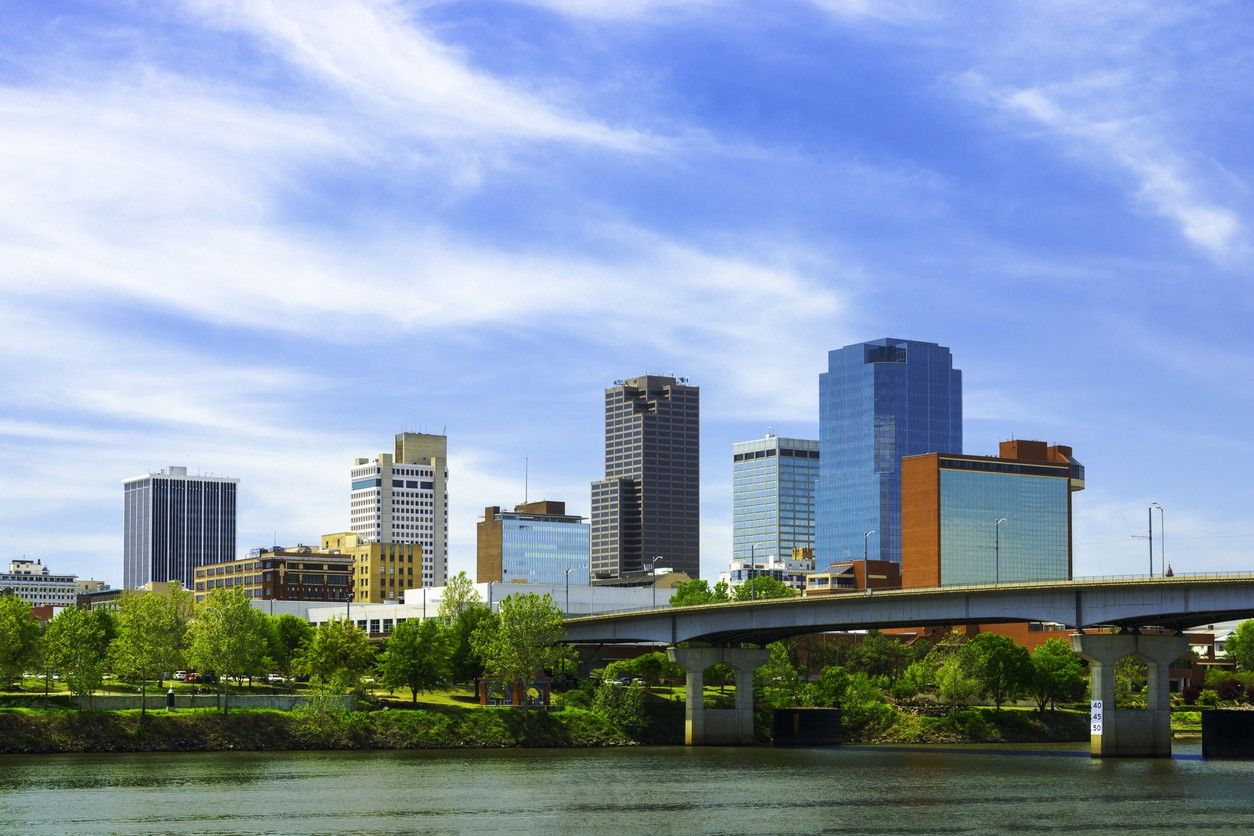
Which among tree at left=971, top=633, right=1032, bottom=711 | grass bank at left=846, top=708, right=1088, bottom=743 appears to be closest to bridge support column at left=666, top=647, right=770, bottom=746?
grass bank at left=846, top=708, right=1088, bottom=743

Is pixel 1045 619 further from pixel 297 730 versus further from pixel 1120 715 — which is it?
pixel 297 730

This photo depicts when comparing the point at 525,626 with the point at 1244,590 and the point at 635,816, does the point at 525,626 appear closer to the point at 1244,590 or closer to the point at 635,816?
the point at 1244,590

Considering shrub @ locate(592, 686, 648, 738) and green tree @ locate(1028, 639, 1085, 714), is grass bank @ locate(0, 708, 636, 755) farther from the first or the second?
green tree @ locate(1028, 639, 1085, 714)

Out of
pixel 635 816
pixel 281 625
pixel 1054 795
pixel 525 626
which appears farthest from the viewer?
pixel 281 625

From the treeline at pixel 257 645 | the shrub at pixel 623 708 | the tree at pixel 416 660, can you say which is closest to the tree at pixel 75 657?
the treeline at pixel 257 645

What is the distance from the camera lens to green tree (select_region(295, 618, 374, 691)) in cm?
15725

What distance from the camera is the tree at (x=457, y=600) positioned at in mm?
178000

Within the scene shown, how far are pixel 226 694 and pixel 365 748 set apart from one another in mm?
11827

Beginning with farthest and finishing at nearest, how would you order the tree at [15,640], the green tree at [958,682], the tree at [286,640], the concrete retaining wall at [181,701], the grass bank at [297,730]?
1. the green tree at [958,682]
2. the tree at [286,640]
3. the concrete retaining wall at [181,701]
4. the tree at [15,640]
5. the grass bank at [297,730]

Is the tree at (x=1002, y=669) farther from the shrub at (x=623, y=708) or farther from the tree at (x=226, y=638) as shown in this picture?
the tree at (x=226, y=638)

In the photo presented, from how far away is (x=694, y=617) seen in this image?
164250mm

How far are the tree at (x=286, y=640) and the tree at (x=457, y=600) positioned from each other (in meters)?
13.9

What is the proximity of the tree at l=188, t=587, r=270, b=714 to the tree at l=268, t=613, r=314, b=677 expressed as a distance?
962 inches

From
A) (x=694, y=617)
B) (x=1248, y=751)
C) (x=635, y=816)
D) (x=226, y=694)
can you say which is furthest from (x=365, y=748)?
(x=1248, y=751)
